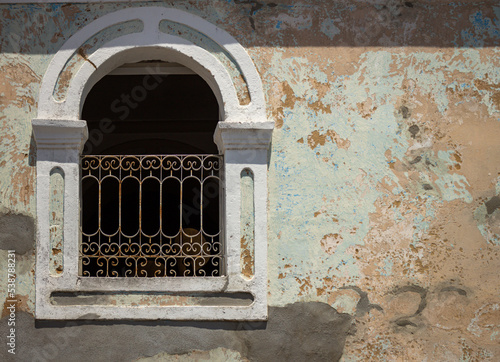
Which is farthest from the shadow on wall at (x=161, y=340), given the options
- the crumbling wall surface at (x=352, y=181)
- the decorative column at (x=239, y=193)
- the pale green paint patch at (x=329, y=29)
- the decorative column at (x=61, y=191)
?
the pale green paint patch at (x=329, y=29)

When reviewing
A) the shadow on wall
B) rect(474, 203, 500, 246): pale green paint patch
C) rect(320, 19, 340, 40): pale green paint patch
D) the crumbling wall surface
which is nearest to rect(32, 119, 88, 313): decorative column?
the crumbling wall surface

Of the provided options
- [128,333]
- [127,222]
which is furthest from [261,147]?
[127,222]

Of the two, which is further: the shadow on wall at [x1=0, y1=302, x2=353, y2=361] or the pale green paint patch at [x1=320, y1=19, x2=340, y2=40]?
the pale green paint patch at [x1=320, y1=19, x2=340, y2=40]

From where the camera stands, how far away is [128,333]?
220 inches

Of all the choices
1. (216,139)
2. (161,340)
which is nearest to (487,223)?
(216,139)

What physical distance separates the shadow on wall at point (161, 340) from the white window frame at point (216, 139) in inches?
Result: 3.3

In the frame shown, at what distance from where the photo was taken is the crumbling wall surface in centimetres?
562

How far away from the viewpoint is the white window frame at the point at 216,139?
5.59 meters

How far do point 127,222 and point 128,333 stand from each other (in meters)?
4.11

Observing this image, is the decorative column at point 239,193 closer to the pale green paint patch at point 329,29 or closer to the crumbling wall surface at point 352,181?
the crumbling wall surface at point 352,181

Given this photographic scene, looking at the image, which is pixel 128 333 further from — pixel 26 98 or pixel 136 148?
pixel 136 148

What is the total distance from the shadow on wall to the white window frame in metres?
0.08

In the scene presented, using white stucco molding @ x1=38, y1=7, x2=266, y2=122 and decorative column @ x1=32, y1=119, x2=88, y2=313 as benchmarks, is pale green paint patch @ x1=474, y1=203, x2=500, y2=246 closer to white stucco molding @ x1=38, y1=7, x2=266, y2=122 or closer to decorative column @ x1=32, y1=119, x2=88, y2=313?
white stucco molding @ x1=38, y1=7, x2=266, y2=122

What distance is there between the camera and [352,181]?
582cm
